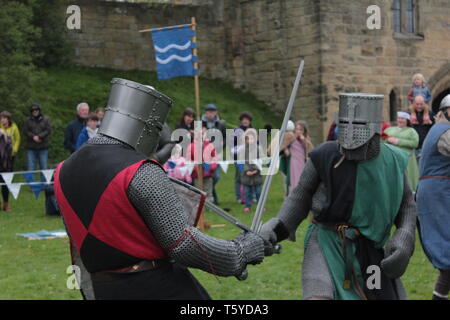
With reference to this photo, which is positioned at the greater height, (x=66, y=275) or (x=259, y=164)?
(x=259, y=164)

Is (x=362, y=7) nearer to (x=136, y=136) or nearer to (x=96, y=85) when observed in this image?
(x=96, y=85)

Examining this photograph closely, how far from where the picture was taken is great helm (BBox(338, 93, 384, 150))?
4969 mm

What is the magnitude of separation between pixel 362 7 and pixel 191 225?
20054 mm

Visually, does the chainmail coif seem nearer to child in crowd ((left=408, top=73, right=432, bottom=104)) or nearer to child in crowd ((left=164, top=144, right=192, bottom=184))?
child in crowd ((left=164, top=144, right=192, bottom=184))

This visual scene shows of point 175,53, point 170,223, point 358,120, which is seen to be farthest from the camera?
point 175,53

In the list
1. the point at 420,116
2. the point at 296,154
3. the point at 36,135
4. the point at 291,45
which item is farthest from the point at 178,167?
the point at 291,45

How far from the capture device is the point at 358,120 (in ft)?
16.4

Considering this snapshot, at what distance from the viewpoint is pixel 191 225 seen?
379 centimetres

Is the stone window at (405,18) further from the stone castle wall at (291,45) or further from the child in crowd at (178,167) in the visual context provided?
the child in crowd at (178,167)

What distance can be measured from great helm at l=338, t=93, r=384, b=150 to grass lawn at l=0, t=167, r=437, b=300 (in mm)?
2330

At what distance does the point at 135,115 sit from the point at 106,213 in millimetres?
468

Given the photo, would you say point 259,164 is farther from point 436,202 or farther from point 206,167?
point 436,202

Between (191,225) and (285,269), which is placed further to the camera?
(285,269)
